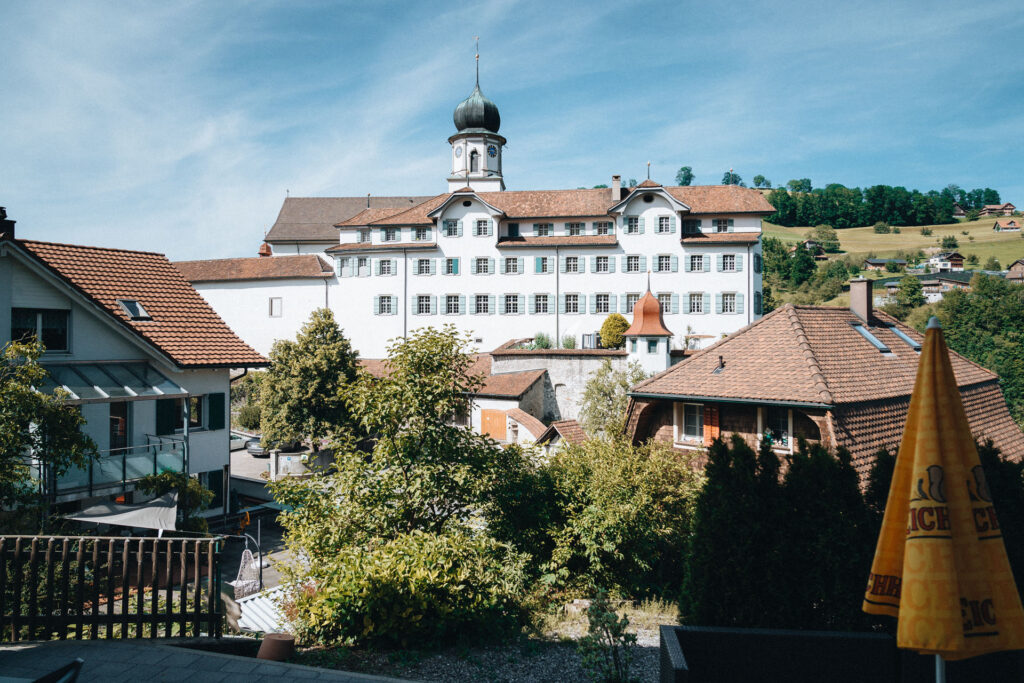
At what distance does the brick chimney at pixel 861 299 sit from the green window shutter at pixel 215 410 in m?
20.4

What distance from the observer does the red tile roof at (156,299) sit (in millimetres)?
19984

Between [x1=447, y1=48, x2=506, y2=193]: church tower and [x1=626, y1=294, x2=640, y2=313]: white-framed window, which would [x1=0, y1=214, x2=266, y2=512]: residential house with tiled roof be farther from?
[x1=447, y1=48, x2=506, y2=193]: church tower

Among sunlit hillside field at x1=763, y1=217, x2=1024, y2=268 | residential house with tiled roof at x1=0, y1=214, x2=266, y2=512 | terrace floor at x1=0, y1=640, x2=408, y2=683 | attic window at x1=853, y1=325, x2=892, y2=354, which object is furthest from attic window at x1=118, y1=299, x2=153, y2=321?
sunlit hillside field at x1=763, y1=217, x2=1024, y2=268

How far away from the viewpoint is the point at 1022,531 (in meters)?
7.83

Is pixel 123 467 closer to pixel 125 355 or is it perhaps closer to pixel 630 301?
pixel 125 355

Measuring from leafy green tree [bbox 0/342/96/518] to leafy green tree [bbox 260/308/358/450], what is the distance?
2070 cm

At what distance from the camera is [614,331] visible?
39.3 m

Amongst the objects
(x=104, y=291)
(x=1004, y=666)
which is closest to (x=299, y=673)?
(x=1004, y=666)

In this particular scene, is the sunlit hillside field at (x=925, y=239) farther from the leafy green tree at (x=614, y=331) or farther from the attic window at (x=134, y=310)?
the attic window at (x=134, y=310)

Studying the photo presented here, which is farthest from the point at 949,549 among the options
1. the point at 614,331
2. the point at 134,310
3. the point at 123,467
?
the point at 614,331

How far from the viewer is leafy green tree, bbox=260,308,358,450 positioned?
110 feet

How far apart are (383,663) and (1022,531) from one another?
25.1 ft

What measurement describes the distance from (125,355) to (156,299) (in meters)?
2.91

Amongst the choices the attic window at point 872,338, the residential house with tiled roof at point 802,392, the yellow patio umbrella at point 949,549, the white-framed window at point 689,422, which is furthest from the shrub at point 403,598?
the attic window at point 872,338
